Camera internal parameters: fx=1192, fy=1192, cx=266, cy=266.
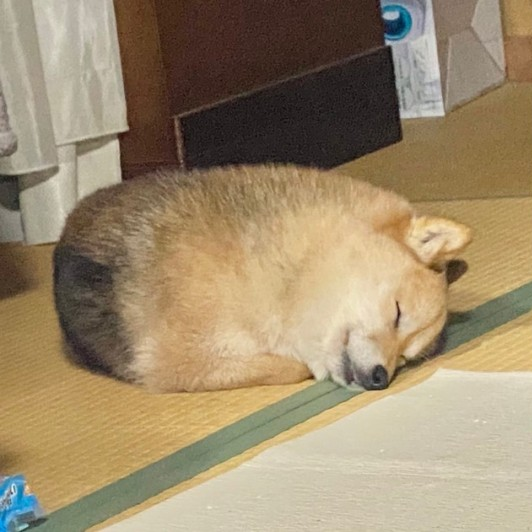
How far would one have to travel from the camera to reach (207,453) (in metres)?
1.44

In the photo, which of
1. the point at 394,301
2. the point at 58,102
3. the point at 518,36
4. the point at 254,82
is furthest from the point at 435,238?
the point at 518,36

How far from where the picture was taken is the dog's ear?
5.33 ft

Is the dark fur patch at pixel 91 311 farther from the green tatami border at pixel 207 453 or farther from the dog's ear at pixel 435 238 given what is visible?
the dog's ear at pixel 435 238

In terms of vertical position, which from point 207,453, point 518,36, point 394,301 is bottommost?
point 207,453

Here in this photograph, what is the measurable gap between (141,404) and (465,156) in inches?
60.8

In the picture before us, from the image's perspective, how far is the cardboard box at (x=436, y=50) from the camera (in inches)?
136

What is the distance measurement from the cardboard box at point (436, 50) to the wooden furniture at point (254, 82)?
301 mm

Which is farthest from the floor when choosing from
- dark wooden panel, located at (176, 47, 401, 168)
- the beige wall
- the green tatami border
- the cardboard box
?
the beige wall

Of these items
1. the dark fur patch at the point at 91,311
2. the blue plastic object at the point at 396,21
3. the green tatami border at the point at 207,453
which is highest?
the blue plastic object at the point at 396,21

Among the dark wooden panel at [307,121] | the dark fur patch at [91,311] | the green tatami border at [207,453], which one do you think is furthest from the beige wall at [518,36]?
the dark fur patch at [91,311]

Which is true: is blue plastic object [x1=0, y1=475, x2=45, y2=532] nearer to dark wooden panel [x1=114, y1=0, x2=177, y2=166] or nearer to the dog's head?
the dog's head

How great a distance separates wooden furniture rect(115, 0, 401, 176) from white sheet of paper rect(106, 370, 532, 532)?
1.24 metres

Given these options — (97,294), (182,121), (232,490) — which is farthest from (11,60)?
(232,490)

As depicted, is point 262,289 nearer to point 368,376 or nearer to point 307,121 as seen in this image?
point 368,376
